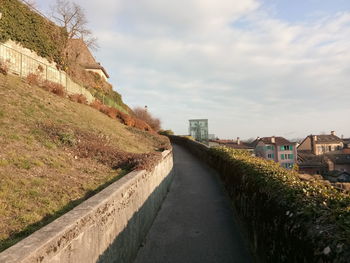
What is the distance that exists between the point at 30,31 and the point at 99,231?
690 inches

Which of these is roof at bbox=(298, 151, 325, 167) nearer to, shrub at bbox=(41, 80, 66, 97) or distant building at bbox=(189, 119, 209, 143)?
distant building at bbox=(189, 119, 209, 143)

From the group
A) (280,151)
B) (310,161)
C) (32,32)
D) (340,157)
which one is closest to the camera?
(32,32)

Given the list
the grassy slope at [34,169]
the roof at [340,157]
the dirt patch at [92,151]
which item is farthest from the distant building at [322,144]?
the grassy slope at [34,169]

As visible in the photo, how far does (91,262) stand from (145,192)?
3652 millimetres

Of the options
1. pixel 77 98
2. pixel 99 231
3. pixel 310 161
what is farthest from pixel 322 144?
pixel 99 231

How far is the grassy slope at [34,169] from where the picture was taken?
13.6 feet

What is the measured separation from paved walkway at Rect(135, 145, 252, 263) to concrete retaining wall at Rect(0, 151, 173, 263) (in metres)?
0.52

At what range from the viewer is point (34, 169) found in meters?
5.93

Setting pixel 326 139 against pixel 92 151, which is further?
pixel 326 139

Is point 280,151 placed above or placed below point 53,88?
below

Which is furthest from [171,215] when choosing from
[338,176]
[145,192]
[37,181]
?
[338,176]

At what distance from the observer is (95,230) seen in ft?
13.3

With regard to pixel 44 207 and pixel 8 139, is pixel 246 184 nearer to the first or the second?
pixel 44 207

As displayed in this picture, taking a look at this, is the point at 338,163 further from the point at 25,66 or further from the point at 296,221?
the point at 296,221
